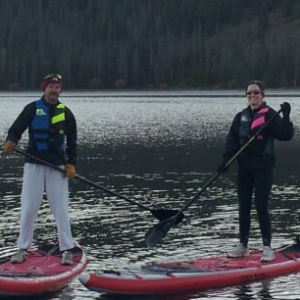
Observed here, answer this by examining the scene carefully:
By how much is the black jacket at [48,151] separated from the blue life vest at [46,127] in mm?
60

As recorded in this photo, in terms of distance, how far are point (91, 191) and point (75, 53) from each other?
17388cm

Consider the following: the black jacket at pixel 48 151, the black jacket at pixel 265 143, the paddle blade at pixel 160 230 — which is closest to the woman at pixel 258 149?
the black jacket at pixel 265 143


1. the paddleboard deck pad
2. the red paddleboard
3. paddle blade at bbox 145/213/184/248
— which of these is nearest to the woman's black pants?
the paddleboard deck pad

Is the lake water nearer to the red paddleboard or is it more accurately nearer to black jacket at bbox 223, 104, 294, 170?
the red paddleboard

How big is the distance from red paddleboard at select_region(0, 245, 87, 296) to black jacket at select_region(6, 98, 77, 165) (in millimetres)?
1582

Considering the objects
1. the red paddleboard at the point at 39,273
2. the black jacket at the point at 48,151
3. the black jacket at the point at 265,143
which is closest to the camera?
the red paddleboard at the point at 39,273

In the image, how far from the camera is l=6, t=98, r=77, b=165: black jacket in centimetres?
1162

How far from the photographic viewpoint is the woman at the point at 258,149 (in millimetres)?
12141

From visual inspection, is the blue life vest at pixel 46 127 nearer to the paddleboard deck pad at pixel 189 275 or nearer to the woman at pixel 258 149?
the paddleboard deck pad at pixel 189 275

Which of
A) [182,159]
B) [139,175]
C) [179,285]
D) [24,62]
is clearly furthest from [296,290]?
[24,62]

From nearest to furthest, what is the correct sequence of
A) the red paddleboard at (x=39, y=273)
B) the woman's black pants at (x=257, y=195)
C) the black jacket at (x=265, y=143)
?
the red paddleboard at (x=39, y=273) → the black jacket at (x=265, y=143) → the woman's black pants at (x=257, y=195)

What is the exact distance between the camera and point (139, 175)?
25.9 metres

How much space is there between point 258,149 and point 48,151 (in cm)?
323

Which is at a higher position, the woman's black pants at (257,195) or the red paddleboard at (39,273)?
the woman's black pants at (257,195)
